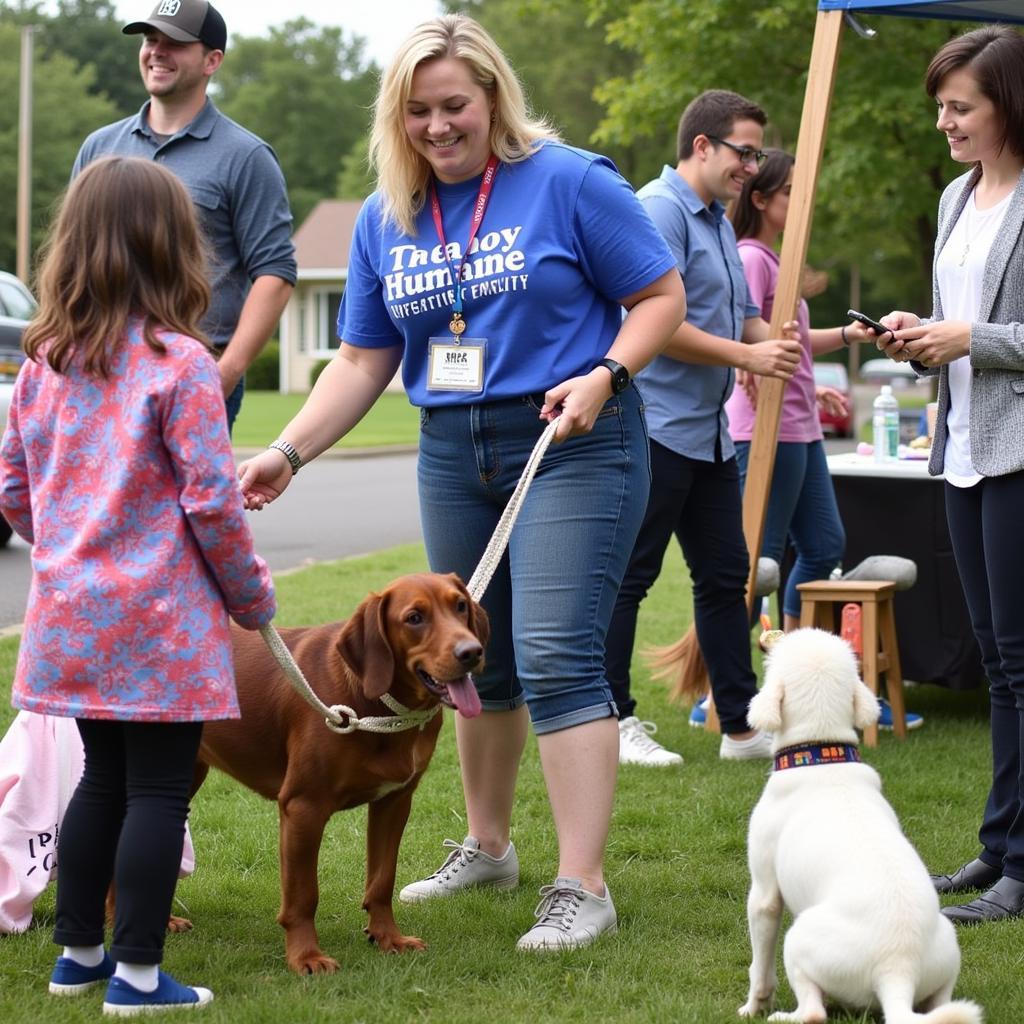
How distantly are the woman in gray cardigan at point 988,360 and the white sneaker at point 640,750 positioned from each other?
1958 millimetres

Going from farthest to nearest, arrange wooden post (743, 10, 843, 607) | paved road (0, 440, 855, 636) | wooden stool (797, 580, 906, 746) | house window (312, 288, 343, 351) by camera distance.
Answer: house window (312, 288, 343, 351) → paved road (0, 440, 855, 636) → wooden stool (797, 580, 906, 746) → wooden post (743, 10, 843, 607)

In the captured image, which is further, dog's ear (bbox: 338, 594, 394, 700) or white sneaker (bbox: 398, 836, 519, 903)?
white sneaker (bbox: 398, 836, 519, 903)

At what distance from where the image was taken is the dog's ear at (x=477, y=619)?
12.4ft

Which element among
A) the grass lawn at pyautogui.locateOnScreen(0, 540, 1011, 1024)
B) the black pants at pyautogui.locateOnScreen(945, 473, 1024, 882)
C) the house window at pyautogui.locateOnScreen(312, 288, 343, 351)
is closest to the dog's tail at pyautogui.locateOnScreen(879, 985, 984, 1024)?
the grass lawn at pyautogui.locateOnScreen(0, 540, 1011, 1024)

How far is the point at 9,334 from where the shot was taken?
475 inches

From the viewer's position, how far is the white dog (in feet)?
9.63

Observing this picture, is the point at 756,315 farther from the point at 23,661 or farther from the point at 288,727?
the point at 23,661

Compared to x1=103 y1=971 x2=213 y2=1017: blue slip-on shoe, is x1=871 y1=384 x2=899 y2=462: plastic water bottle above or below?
above

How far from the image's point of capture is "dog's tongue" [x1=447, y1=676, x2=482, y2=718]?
3578mm

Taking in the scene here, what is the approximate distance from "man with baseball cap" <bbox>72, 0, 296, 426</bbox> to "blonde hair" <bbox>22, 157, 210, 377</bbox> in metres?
1.53

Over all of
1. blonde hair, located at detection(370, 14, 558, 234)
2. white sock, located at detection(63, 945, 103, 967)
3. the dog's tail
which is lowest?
white sock, located at detection(63, 945, 103, 967)

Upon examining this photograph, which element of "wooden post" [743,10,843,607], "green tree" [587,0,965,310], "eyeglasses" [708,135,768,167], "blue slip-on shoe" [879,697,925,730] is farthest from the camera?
"green tree" [587,0,965,310]

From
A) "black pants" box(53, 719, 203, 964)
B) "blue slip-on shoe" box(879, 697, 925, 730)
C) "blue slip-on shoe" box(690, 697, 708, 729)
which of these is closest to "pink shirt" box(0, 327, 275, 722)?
"black pants" box(53, 719, 203, 964)

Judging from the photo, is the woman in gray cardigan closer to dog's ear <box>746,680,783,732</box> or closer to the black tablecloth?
dog's ear <box>746,680,783,732</box>
